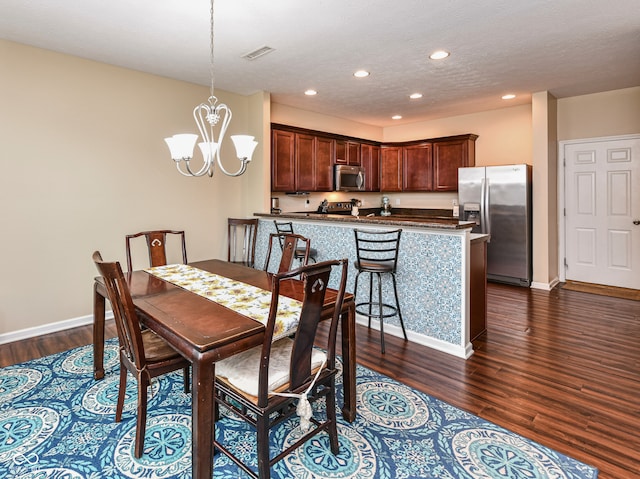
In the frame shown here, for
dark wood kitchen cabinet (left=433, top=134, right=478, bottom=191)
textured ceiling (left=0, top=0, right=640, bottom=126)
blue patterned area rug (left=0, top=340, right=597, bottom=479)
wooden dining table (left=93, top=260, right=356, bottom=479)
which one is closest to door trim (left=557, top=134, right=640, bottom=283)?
textured ceiling (left=0, top=0, right=640, bottom=126)

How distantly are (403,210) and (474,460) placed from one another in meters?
5.70

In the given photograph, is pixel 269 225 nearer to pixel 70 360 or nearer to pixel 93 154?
pixel 93 154

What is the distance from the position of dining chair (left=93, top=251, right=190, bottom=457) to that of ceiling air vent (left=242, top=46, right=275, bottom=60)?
246 cm

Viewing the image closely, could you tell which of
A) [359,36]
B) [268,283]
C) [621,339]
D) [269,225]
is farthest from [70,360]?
[621,339]

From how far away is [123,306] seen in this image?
1.74m

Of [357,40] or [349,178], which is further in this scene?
[349,178]

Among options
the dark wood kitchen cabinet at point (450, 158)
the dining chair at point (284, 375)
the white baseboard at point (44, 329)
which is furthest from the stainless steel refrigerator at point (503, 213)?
the white baseboard at point (44, 329)

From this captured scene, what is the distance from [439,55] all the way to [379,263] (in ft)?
6.90

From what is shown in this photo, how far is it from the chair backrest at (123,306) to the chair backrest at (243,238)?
8.61 ft

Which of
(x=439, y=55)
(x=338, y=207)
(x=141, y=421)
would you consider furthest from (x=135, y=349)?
(x=338, y=207)

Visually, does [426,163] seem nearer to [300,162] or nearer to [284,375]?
[300,162]

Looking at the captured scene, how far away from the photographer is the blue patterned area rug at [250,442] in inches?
70.2

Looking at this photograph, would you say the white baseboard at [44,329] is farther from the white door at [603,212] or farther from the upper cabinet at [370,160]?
the white door at [603,212]

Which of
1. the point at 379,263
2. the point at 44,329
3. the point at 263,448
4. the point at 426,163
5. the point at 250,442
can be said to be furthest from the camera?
the point at 426,163
